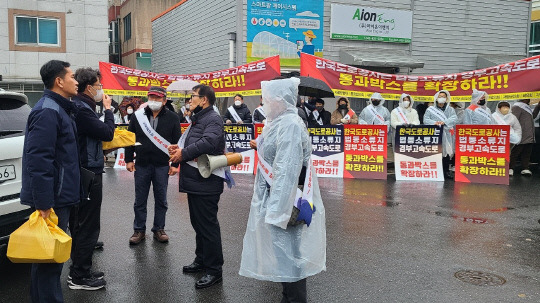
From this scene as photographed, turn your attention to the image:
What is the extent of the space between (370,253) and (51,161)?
12.0 ft

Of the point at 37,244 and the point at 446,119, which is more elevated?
the point at 446,119

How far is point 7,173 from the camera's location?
14.7ft

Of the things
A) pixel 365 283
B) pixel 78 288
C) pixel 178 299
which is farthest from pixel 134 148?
pixel 365 283

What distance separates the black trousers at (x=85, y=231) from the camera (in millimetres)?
4652

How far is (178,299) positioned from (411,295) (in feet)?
6.84

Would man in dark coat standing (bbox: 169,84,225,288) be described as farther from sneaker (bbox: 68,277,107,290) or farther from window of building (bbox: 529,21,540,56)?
window of building (bbox: 529,21,540,56)

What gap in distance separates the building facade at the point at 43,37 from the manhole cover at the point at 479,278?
20478mm

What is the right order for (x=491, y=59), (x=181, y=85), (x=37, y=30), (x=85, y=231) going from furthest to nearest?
(x=37, y=30), (x=491, y=59), (x=181, y=85), (x=85, y=231)

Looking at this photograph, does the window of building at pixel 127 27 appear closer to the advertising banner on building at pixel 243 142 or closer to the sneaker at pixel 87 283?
the advertising banner on building at pixel 243 142

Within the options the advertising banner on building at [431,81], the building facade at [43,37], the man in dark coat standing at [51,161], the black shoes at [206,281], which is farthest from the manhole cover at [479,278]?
the building facade at [43,37]

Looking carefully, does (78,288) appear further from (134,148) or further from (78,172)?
(134,148)

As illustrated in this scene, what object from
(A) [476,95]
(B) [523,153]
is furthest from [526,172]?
(A) [476,95]

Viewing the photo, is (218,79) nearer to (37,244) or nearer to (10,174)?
(10,174)

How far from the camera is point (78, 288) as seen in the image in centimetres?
460
